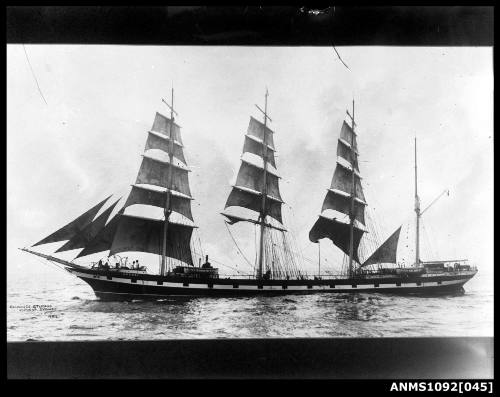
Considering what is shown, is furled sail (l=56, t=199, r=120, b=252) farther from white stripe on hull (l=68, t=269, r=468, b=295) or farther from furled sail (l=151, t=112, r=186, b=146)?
furled sail (l=151, t=112, r=186, b=146)

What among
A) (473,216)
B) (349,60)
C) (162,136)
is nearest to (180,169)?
(162,136)

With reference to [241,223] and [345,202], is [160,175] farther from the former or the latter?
[345,202]

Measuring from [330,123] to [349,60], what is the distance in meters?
0.40

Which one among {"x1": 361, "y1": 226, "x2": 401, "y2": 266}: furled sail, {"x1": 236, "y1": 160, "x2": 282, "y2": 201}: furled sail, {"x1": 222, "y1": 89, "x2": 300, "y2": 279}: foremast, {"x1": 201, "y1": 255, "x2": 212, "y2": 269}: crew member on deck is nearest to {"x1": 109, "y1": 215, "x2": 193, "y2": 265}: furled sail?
{"x1": 201, "y1": 255, "x2": 212, "y2": 269}: crew member on deck

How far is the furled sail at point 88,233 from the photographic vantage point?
2.54 metres

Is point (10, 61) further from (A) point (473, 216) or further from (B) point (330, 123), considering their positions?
(A) point (473, 216)

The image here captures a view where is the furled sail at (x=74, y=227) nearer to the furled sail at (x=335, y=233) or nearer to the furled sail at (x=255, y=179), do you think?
the furled sail at (x=255, y=179)

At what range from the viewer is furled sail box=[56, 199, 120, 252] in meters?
2.54

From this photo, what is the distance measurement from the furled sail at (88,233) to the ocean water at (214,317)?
0.19 metres

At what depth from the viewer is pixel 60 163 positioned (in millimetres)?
2445

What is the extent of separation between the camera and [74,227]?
2.52 meters

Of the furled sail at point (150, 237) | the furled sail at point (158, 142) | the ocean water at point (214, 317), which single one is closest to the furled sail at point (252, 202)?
the furled sail at point (150, 237)

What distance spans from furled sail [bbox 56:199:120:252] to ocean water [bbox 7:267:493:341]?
19 centimetres

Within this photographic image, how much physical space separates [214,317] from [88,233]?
101cm
